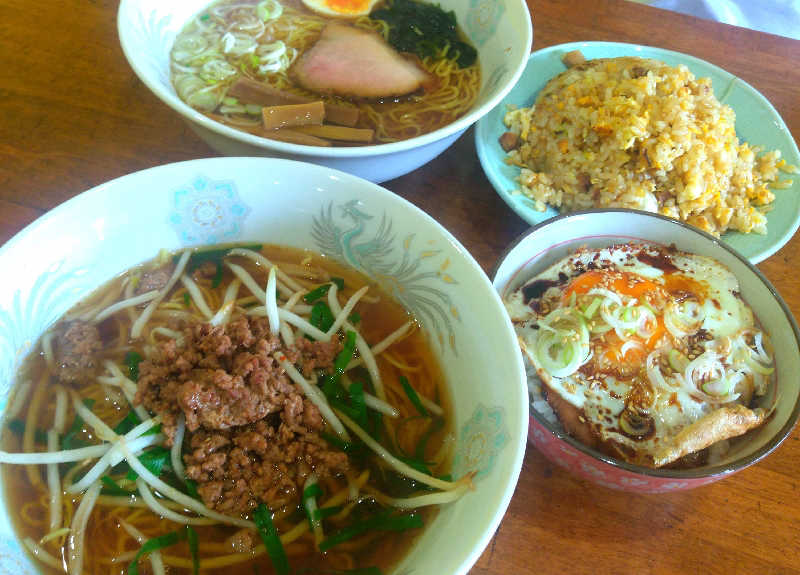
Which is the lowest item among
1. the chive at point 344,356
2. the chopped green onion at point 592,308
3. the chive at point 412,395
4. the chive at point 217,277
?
the chive at point 412,395

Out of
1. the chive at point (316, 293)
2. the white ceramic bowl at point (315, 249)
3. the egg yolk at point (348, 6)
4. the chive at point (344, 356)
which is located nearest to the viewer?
the white ceramic bowl at point (315, 249)

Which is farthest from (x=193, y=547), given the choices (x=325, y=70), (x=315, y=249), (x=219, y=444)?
(x=325, y=70)

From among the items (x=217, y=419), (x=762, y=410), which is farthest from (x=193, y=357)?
(x=762, y=410)

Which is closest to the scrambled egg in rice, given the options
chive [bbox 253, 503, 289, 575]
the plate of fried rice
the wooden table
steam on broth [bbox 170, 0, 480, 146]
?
the plate of fried rice

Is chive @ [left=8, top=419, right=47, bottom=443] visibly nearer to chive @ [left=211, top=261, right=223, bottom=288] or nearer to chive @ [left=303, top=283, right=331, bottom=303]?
chive @ [left=211, top=261, right=223, bottom=288]

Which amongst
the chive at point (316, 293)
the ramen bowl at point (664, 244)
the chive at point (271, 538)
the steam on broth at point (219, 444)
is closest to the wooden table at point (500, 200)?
the ramen bowl at point (664, 244)

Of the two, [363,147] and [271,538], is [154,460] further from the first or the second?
[363,147]

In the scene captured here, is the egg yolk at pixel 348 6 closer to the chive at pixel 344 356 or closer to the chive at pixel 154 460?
the chive at pixel 344 356
